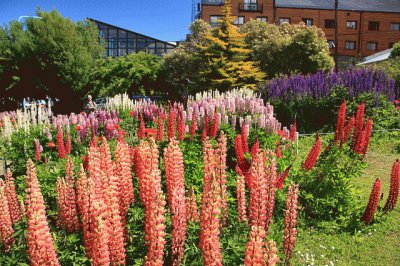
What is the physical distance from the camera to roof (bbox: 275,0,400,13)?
49844 mm

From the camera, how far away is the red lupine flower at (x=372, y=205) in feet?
17.5

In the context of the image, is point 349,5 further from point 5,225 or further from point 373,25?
point 5,225

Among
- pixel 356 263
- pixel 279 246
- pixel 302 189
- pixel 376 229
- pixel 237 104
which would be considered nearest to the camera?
pixel 279 246

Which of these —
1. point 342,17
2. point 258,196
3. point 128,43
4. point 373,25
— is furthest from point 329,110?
point 373,25

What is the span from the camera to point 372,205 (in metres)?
5.55

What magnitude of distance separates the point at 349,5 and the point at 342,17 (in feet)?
8.27

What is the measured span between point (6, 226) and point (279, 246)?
2.60 metres

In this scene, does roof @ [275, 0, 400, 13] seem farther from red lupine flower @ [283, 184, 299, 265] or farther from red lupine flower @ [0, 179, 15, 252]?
red lupine flower @ [0, 179, 15, 252]

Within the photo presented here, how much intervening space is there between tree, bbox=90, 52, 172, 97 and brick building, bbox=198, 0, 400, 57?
2138cm

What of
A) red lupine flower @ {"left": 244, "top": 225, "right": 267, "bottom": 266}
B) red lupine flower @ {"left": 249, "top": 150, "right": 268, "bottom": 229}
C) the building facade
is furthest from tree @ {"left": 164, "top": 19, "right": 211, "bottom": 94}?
red lupine flower @ {"left": 244, "top": 225, "right": 267, "bottom": 266}

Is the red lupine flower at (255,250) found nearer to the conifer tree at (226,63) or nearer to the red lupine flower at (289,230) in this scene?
the red lupine flower at (289,230)

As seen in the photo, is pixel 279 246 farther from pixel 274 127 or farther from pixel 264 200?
pixel 274 127

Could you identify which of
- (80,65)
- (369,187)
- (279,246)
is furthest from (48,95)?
(279,246)

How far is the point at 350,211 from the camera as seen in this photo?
6055 mm
